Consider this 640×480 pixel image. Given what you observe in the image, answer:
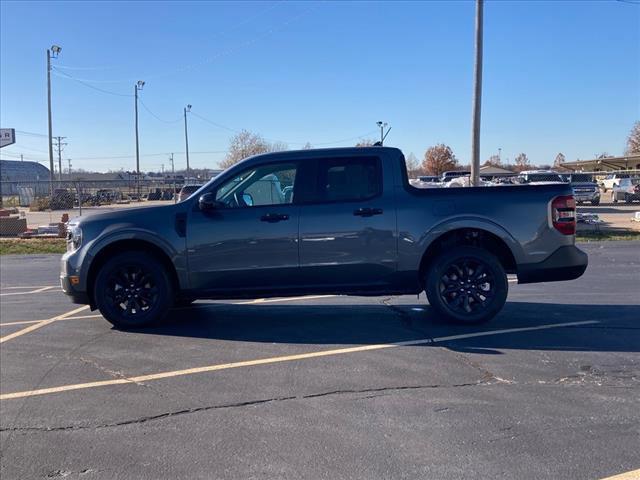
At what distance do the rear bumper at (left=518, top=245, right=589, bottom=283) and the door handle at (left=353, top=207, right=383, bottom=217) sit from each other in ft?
5.56

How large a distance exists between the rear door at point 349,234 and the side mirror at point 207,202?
979 millimetres

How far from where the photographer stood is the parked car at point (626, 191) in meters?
37.4

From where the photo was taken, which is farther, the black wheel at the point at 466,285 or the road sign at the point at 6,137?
the road sign at the point at 6,137

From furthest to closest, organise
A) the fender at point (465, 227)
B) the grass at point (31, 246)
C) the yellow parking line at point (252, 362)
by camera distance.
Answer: the grass at point (31, 246) < the fender at point (465, 227) < the yellow parking line at point (252, 362)

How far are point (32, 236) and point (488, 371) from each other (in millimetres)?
20238

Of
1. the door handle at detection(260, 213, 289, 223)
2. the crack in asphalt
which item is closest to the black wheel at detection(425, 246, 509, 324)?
the door handle at detection(260, 213, 289, 223)

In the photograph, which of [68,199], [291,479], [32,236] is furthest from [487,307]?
[68,199]

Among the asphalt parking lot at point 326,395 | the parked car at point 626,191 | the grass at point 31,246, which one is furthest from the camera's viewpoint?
the parked car at point 626,191

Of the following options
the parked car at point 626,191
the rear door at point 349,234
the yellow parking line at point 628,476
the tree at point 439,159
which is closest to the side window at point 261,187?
the rear door at point 349,234

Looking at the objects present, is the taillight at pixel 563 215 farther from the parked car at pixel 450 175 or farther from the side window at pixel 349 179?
the parked car at pixel 450 175

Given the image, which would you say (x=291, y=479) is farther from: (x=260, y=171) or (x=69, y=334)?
(x=69, y=334)

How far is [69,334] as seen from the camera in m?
6.84

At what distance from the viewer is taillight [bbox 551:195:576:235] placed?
6.53 metres

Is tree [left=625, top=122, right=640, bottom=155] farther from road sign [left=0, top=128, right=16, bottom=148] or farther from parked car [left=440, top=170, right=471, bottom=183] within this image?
road sign [left=0, top=128, right=16, bottom=148]
